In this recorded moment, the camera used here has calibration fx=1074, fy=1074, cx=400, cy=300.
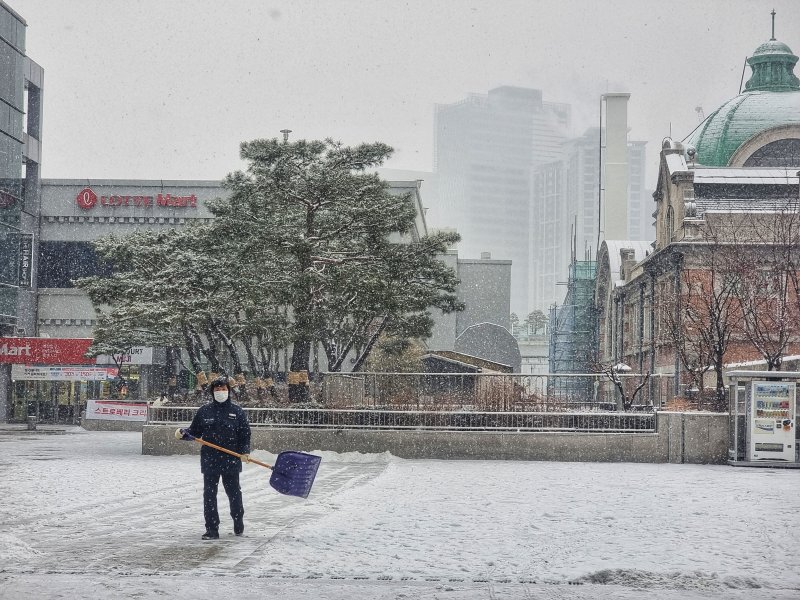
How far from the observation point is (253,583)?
9055 millimetres

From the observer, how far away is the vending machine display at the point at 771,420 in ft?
79.0

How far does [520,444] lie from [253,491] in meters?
9.56

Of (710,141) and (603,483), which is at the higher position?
→ (710,141)

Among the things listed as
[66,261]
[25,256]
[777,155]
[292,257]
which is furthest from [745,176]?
[25,256]

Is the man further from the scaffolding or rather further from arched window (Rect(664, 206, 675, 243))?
the scaffolding

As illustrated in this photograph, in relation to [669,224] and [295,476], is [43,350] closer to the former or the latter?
[669,224]

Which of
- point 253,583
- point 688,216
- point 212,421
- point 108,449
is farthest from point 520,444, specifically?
point 688,216

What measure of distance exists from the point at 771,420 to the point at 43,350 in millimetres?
32766

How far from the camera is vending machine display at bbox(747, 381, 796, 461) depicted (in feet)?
79.0

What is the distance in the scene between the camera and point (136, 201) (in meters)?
53.6

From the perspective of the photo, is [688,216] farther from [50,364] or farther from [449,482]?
[449,482]

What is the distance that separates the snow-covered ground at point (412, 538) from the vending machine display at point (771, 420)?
3.40 metres

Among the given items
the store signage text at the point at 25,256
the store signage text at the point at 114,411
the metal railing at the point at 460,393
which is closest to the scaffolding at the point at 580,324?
the store signage text at the point at 114,411

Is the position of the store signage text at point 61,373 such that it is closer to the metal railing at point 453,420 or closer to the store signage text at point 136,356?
the store signage text at point 136,356
